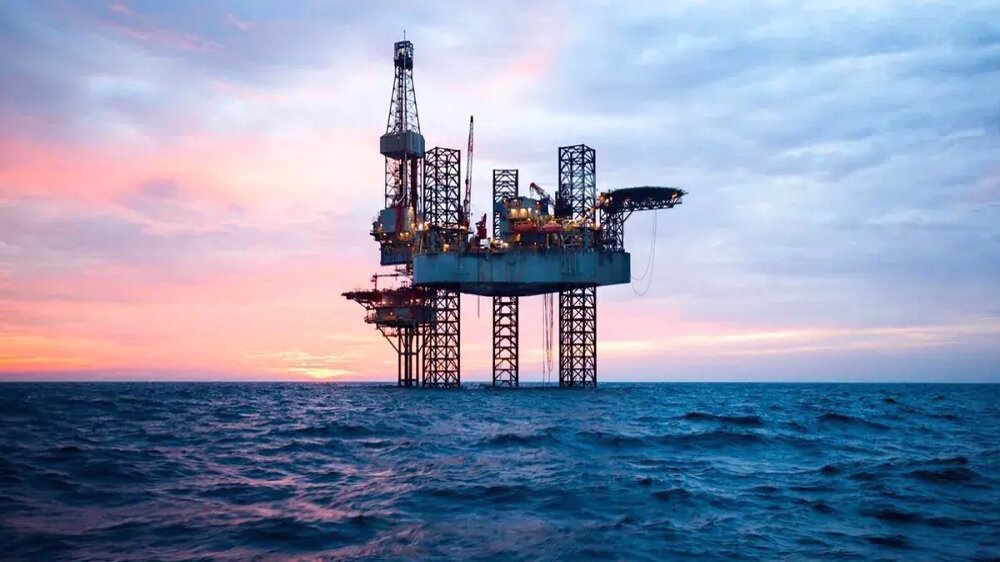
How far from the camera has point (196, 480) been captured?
1814cm

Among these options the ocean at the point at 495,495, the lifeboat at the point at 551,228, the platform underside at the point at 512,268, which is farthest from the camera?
the lifeboat at the point at 551,228

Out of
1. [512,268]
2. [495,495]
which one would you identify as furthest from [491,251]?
[495,495]

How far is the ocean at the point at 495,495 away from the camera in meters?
12.5

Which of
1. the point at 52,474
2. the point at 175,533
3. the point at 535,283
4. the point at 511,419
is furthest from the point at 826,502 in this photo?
the point at 535,283

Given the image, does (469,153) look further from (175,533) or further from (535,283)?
(175,533)

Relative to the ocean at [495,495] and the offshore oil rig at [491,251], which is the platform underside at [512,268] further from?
the ocean at [495,495]

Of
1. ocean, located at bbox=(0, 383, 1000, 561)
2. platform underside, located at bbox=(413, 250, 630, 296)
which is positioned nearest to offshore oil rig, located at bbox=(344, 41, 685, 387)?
platform underside, located at bbox=(413, 250, 630, 296)

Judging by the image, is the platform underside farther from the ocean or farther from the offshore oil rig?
the ocean

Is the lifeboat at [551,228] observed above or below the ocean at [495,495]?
above

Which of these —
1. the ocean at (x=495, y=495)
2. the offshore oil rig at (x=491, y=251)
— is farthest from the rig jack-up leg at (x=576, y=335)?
the ocean at (x=495, y=495)

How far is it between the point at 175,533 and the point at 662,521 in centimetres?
840

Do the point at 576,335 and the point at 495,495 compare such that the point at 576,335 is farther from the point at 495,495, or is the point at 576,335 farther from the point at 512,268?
the point at 495,495

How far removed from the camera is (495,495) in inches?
653

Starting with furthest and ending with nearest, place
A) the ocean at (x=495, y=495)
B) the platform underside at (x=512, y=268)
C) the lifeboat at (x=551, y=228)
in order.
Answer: the lifeboat at (x=551, y=228) < the platform underside at (x=512, y=268) < the ocean at (x=495, y=495)
